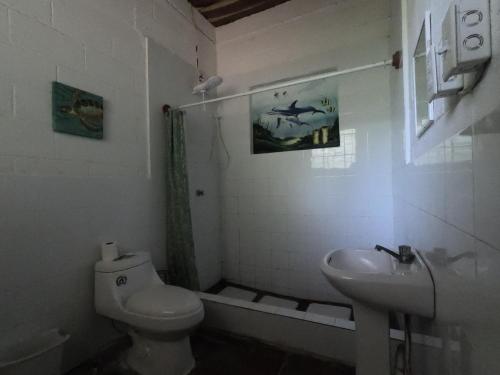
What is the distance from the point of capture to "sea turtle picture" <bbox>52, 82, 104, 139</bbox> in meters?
1.34

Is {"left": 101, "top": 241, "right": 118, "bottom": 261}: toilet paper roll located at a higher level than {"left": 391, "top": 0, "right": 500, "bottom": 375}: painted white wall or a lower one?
lower

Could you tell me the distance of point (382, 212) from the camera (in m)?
2.02

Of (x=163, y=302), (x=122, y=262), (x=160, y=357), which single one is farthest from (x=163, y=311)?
(x=122, y=262)

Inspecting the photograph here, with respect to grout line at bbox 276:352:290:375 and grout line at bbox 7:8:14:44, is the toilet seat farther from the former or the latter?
grout line at bbox 7:8:14:44

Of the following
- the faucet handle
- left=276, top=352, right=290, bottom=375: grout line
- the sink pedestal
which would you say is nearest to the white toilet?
left=276, top=352, right=290, bottom=375: grout line

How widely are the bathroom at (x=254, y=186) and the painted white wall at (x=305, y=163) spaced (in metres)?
0.02

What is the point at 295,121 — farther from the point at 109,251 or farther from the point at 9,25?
the point at 9,25

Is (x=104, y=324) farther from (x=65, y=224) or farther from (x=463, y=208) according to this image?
(x=463, y=208)

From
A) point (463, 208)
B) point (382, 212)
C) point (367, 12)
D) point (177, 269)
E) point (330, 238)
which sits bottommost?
point (177, 269)

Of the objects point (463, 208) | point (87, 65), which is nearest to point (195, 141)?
point (87, 65)

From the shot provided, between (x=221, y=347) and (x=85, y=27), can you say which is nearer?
(x=85, y=27)

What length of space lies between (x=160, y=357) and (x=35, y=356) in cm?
57

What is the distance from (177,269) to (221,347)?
0.65 meters

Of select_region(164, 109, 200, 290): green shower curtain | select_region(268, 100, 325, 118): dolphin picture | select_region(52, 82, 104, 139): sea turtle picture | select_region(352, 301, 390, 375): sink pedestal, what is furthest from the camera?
select_region(268, 100, 325, 118): dolphin picture
